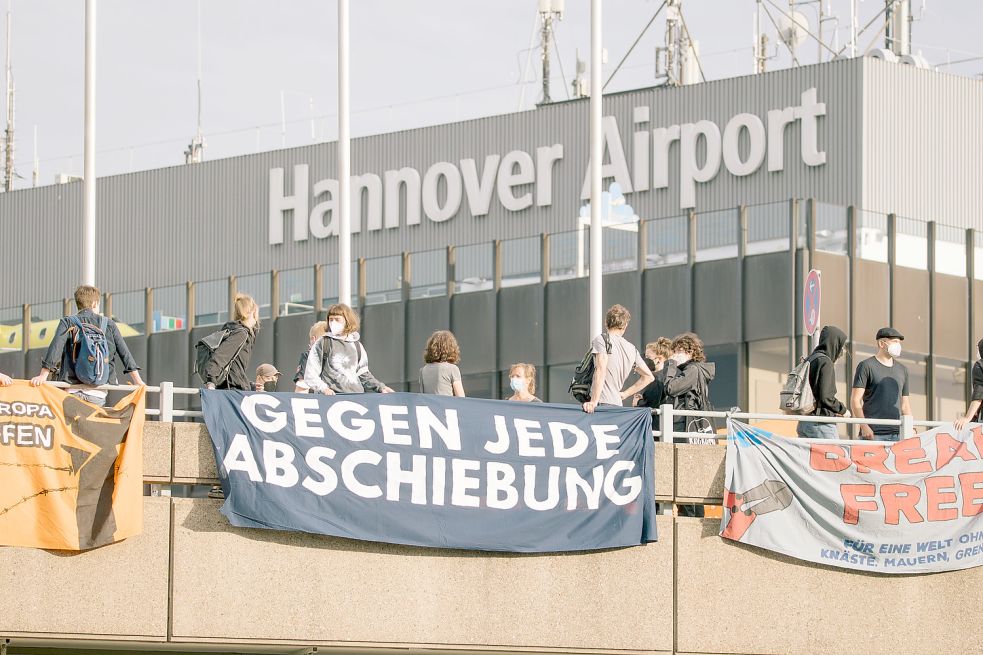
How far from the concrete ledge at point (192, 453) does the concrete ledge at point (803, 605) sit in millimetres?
3998

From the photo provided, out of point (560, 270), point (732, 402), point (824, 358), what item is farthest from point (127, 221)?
point (824, 358)

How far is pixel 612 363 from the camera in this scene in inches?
631

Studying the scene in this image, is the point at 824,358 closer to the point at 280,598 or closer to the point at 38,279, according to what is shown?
the point at 280,598

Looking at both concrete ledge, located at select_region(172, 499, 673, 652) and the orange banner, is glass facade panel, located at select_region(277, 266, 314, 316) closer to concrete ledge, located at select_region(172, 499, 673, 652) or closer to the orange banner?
concrete ledge, located at select_region(172, 499, 673, 652)

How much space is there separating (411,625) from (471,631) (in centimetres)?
50

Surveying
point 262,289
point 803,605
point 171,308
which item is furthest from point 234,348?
point 171,308

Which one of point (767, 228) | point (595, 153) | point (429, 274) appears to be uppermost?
point (595, 153)

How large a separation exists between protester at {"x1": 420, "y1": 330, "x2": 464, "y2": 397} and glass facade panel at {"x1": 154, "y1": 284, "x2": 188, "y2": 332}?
24.1 metres

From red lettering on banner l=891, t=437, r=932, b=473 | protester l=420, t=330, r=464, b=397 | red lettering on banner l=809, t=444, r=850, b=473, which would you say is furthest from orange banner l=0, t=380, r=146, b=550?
red lettering on banner l=891, t=437, r=932, b=473

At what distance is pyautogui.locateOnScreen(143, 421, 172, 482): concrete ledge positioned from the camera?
14.9m

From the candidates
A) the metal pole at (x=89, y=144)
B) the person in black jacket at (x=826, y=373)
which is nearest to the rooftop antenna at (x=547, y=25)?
the metal pole at (x=89, y=144)

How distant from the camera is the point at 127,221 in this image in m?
50.1

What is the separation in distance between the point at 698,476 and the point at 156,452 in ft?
Answer: 14.9

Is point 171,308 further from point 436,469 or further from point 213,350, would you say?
point 436,469
